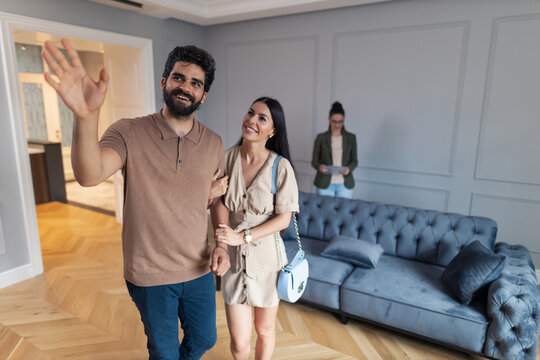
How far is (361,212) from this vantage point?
3.25m

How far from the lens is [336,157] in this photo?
3.89 m

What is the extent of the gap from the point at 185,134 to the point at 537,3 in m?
3.68

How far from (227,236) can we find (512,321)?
6.00 feet

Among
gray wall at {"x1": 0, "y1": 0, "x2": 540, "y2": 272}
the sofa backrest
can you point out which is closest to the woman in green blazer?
the sofa backrest

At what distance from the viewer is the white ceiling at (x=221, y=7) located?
3.96 metres

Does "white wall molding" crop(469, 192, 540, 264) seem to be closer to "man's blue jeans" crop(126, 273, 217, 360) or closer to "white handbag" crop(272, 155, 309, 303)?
"white handbag" crop(272, 155, 309, 303)

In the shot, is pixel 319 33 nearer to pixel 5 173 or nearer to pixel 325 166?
pixel 325 166

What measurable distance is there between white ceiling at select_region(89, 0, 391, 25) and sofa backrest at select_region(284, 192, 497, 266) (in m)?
2.25

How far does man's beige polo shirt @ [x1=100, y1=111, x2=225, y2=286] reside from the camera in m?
1.32

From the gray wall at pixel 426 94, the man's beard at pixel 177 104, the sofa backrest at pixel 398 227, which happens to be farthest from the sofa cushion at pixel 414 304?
the man's beard at pixel 177 104

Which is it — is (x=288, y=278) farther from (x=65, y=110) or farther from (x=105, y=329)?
(x=65, y=110)

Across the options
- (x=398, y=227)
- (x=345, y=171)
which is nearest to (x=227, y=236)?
(x=398, y=227)

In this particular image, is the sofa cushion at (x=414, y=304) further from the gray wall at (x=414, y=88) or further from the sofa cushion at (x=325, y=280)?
the gray wall at (x=414, y=88)

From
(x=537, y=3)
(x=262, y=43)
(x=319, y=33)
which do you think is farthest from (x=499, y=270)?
(x=262, y=43)
